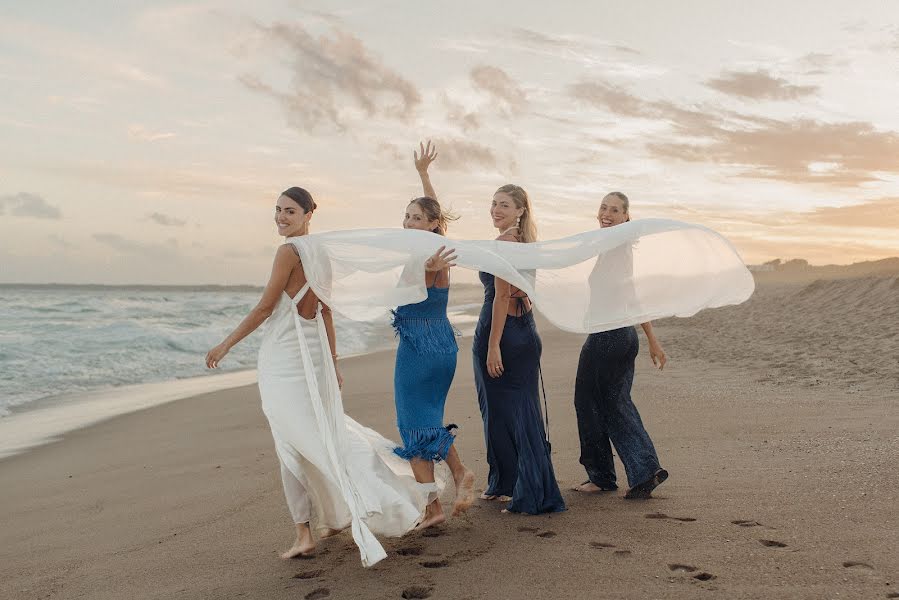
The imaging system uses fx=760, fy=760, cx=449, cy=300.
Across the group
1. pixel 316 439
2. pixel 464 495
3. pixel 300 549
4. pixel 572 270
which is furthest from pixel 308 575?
pixel 572 270

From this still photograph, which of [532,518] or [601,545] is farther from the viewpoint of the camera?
[532,518]

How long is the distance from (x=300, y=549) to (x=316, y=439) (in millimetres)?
616

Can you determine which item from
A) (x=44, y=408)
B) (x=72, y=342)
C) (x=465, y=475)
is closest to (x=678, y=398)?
(x=465, y=475)

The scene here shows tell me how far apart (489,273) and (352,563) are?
1.86 m

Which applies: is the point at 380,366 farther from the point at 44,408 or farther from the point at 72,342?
the point at 72,342

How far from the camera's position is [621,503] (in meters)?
4.83

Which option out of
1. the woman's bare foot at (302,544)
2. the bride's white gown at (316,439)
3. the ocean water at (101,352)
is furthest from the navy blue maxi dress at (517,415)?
the ocean water at (101,352)

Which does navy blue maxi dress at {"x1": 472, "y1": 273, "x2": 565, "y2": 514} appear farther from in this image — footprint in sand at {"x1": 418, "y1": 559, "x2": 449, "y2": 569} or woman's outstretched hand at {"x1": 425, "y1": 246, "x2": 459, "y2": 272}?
footprint in sand at {"x1": 418, "y1": 559, "x2": 449, "y2": 569}

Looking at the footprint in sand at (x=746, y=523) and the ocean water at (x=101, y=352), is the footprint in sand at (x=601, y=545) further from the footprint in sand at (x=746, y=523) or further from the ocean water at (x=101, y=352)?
the ocean water at (x=101, y=352)

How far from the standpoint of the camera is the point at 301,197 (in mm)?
4285

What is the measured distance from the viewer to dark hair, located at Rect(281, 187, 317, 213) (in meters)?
4.25

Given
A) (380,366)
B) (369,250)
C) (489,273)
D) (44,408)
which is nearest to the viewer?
(369,250)

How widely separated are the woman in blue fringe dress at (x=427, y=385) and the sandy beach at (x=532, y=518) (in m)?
0.31

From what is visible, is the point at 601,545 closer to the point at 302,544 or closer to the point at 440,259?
the point at 302,544
